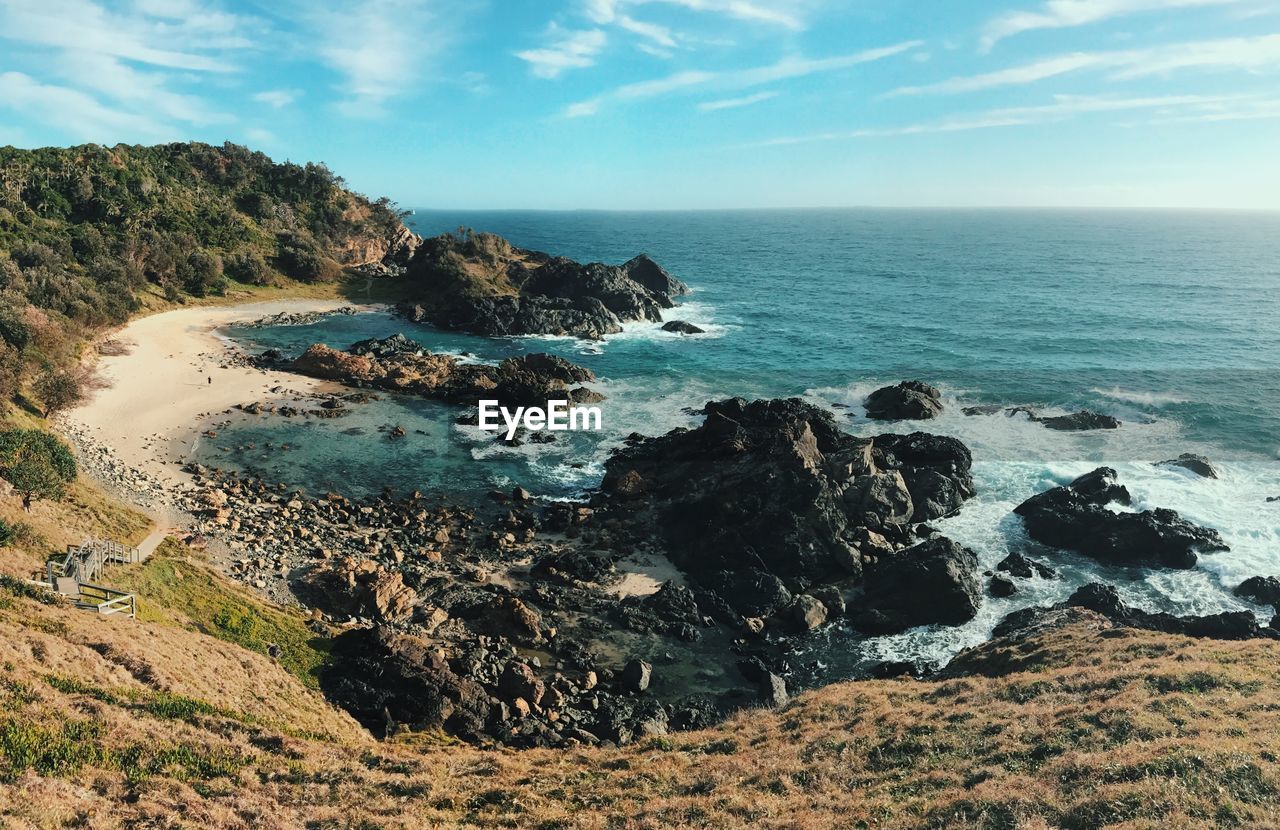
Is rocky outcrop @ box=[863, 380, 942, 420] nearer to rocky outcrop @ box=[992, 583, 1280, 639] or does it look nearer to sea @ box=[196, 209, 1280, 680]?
sea @ box=[196, 209, 1280, 680]

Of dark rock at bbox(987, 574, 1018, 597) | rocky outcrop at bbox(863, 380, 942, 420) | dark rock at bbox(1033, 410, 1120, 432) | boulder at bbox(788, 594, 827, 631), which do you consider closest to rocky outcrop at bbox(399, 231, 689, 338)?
rocky outcrop at bbox(863, 380, 942, 420)

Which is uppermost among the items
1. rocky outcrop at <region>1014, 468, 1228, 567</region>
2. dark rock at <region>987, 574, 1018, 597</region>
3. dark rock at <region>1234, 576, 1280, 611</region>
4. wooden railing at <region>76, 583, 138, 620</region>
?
wooden railing at <region>76, 583, 138, 620</region>

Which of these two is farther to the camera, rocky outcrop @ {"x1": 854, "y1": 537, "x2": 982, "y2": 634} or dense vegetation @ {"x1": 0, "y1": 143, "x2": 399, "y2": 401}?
dense vegetation @ {"x1": 0, "y1": 143, "x2": 399, "y2": 401}

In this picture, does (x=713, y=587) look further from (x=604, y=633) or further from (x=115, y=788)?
(x=115, y=788)

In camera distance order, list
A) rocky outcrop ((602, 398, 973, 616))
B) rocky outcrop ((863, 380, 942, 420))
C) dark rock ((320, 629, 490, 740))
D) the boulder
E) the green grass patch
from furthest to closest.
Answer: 1. rocky outcrop ((863, 380, 942, 420))
2. rocky outcrop ((602, 398, 973, 616))
3. the boulder
4. the green grass patch
5. dark rock ((320, 629, 490, 740))

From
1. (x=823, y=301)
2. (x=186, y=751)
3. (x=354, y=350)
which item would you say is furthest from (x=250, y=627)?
(x=823, y=301)

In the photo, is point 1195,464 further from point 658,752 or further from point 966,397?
point 658,752

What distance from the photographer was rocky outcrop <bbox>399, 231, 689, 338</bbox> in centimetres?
8406

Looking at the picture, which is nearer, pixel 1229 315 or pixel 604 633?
pixel 604 633

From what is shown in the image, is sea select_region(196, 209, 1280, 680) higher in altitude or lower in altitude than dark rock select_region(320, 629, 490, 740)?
higher

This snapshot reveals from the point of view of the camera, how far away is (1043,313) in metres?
93.8

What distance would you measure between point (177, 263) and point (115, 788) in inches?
3379

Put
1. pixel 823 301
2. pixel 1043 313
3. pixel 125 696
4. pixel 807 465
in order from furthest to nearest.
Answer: pixel 823 301 → pixel 1043 313 → pixel 807 465 → pixel 125 696

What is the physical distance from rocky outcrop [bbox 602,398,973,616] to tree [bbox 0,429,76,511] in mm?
25126
